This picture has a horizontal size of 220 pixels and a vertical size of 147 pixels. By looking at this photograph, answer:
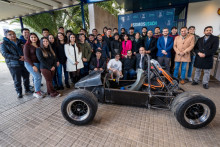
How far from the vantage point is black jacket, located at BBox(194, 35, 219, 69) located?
3.90m

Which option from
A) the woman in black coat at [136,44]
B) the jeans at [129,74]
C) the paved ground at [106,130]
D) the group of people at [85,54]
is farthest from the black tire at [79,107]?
the woman in black coat at [136,44]

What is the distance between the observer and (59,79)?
14.2ft

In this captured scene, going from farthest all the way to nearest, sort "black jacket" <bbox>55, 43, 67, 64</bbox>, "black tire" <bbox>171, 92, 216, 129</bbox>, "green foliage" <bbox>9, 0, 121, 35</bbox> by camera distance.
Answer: "green foliage" <bbox>9, 0, 121, 35</bbox>
"black jacket" <bbox>55, 43, 67, 64</bbox>
"black tire" <bbox>171, 92, 216, 129</bbox>

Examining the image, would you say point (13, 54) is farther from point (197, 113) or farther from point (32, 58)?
point (197, 113)

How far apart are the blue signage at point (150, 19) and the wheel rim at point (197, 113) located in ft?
17.4

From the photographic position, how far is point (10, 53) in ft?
11.5

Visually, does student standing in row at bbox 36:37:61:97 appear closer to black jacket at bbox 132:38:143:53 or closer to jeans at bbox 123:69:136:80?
jeans at bbox 123:69:136:80

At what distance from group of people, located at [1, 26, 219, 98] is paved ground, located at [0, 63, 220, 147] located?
1068 millimetres

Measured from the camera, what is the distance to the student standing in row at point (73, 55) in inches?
161

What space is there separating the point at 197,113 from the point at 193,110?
8 centimetres

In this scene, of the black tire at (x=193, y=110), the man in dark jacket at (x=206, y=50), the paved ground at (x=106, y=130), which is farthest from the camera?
the man in dark jacket at (x=206, y=50)

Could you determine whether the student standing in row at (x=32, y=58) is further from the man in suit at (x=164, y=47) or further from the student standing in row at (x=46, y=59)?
the man in suit at (x=164, y=47)

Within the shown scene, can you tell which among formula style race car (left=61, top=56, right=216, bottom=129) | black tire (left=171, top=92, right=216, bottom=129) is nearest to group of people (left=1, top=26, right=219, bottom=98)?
formula style race car (left=61, top=56, right=216, bottom=129)

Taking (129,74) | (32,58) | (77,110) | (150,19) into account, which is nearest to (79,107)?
(77,110)
